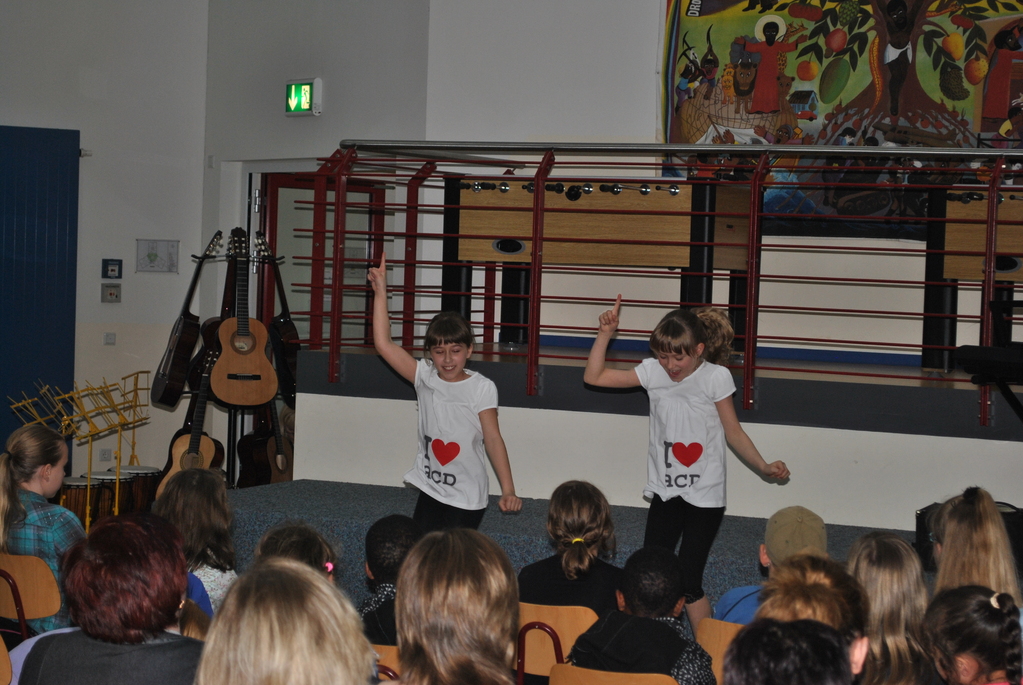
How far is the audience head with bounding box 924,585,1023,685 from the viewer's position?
192cm

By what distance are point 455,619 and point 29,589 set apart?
6.19 ft

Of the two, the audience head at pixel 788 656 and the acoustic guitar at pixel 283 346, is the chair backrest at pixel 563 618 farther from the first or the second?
the acoustic guitar at pixel 283 346

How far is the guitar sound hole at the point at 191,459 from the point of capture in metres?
6.03

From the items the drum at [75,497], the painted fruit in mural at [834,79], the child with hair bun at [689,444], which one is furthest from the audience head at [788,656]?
the drum at [75,497]

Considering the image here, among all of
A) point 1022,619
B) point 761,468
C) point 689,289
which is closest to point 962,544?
point 1022,619

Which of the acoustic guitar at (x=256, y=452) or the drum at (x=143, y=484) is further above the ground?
the acoustic guitar at (x=256, y=452)

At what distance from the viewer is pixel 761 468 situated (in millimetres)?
3420

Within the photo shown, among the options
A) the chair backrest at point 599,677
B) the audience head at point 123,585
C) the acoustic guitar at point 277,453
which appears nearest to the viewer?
the audience head at point 123,585

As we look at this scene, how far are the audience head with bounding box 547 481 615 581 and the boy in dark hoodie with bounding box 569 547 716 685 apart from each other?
1.24 feet

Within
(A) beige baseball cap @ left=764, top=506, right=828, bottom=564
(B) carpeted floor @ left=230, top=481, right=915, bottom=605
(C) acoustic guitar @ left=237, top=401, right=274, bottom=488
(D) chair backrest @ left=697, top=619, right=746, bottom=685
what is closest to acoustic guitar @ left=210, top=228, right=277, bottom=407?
(C) acoustic guitar @ left=237, top=401, right=274, bottom=488

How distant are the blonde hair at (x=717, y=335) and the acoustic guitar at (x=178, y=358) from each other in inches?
149

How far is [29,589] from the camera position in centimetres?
293

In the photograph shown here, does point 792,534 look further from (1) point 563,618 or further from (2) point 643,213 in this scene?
(2) point 643,213

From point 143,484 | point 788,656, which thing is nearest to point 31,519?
point 788,656
